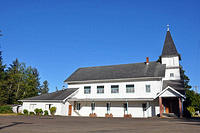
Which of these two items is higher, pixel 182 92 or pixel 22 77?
pixel 22 77

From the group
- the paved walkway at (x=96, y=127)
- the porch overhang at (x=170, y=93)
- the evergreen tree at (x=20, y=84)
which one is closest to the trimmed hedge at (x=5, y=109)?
the evergreen tree at (x=20, y=84)

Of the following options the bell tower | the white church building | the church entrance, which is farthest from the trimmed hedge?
the bell tower

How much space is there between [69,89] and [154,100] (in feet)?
50.7

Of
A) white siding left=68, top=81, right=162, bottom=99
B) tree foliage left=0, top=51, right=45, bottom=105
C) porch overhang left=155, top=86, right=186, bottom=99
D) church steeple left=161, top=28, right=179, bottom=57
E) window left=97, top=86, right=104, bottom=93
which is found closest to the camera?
porch overhang left=155, top=86, right=186, bottom=99

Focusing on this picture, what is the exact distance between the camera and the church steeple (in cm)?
3085

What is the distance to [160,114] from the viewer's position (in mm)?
24734

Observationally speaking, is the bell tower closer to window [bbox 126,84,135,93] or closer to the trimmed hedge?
window [bbox 126,84,135,93]

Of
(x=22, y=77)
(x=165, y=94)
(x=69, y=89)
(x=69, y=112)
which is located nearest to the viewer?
(x=165, y=94)

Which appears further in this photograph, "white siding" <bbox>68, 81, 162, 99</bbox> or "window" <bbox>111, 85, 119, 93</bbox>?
"window" <bbox>111, 85, 119, 93</bbox>

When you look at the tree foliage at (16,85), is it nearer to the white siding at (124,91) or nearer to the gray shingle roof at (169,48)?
the white siding at (124,91)

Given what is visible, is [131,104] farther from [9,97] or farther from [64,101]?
[9,97]

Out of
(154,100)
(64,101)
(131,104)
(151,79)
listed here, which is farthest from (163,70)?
(64,101)

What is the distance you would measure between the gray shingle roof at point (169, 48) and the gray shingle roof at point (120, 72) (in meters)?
2.18

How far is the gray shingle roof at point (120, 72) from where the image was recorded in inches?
1154
